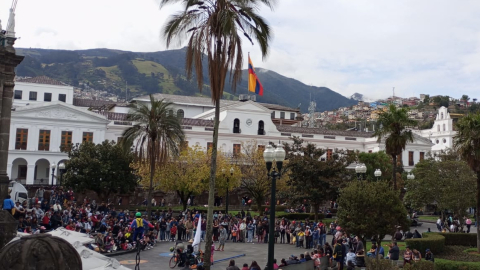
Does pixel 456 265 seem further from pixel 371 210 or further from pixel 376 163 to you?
pixel 376 163

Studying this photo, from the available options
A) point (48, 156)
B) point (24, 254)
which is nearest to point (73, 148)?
point (48, 156)

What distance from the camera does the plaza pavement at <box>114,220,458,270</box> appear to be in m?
19.6

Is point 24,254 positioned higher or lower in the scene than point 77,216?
higher

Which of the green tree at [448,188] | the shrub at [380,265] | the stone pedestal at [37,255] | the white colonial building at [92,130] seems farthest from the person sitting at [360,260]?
the white colonial building at [92,130]

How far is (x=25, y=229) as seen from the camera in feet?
63.4

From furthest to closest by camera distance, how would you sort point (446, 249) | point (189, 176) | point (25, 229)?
point (189, 176) < point (446, 249) < point (25, 229)

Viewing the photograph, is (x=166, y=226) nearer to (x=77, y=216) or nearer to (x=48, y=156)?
(x=77, y=216)

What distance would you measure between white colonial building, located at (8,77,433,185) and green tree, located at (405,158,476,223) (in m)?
16.1

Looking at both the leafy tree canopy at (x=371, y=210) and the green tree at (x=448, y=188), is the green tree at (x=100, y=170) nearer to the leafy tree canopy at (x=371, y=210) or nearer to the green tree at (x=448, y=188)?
the green tree at (x=448, y=188)

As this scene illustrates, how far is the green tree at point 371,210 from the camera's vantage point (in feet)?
58.1

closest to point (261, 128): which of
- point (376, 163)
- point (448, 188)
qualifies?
point (376, 163)

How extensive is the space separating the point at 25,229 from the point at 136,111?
450 inches

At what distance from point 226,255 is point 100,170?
67.6 ft

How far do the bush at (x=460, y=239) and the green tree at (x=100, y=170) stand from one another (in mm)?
25312
